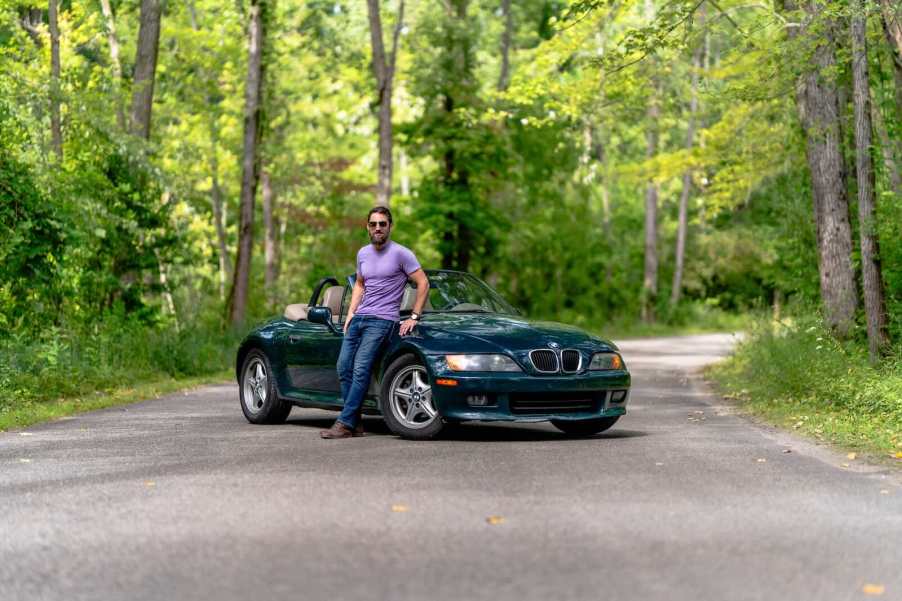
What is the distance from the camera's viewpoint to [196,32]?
4591 cm

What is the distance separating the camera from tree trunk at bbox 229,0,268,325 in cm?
3041

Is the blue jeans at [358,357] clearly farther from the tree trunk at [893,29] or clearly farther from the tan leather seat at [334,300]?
the tree trunk at [893,29]

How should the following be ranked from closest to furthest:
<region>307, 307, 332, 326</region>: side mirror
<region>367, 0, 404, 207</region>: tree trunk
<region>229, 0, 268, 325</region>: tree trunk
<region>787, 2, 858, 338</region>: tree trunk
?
<region>307, 307, 332, 326</region>: side mirror
<region>787, 2, 858, 338</region>: tree trunk
<region>229, 0, 268, 325</region>: tree trunk
<region>367, 0, 404, 207</region>: tree trunk

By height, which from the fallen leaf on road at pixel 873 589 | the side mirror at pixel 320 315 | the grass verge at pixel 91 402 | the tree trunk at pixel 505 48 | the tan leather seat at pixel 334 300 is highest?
the tree trunk at pixel 505 48

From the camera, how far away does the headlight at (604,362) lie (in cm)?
1245

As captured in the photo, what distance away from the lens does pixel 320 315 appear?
43.5 feet

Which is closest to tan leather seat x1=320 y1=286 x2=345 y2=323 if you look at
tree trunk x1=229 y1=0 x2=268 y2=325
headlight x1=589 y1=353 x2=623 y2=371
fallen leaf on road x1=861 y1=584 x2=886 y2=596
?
headlight x1=589 y1=353 x2=623 y2=371

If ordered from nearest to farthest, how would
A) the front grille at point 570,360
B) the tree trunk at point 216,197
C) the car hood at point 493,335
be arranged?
the car hood at point 493,335, the front grille at point 570,360, the tree trunk at point 216,197

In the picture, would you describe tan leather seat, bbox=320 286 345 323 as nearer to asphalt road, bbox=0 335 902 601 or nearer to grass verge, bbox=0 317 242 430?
asphalt road, bbox=0 335 902 601

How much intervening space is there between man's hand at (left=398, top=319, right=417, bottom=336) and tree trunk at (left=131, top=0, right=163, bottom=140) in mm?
16918

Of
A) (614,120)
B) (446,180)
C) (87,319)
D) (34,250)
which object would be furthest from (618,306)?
(34,250)

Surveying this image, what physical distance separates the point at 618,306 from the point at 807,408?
1691 inches

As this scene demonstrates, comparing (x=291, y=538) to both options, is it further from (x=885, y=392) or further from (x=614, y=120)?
(x=614, y=120)

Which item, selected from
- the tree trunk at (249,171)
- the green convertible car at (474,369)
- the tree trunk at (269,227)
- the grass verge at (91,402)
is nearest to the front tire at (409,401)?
the green convertible car at (474,369)
